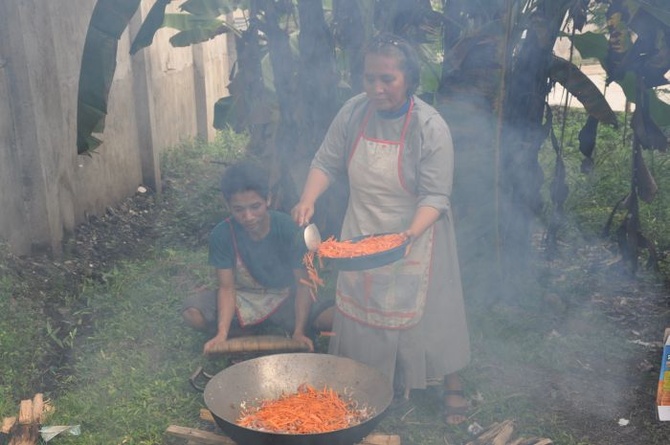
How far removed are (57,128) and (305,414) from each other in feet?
14.4

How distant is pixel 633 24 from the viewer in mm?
5445

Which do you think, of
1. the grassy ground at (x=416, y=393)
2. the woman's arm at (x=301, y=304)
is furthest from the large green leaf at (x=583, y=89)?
the woman's arm at (x=301, y=304)

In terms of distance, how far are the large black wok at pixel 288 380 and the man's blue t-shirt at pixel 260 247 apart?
34.4 inches

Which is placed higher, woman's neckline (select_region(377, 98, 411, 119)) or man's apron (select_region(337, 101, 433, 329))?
woman's neckline (select_region(377, 98, 411, 119))

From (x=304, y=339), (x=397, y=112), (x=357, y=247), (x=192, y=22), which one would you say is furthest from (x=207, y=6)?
(x=357, y=247)

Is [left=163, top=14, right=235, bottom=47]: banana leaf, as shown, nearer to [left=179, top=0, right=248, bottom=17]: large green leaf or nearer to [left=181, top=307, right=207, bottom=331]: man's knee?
[left=179, top=0, right=248, bottom=17]: large green leaf

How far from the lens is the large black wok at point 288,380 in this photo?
13.1 ft

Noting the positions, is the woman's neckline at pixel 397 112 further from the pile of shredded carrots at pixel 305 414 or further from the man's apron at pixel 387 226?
the pile of shredded carrots at pixel 305 414

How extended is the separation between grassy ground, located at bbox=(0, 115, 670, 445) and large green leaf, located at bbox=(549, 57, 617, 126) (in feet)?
4.76

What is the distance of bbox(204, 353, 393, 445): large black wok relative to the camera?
400 centimetres

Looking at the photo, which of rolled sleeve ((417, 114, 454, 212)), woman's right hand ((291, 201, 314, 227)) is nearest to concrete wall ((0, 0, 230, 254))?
woman's right hand ((291, 201, 314, 227))

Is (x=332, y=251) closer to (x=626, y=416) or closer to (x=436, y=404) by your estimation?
(x=436, y=404)

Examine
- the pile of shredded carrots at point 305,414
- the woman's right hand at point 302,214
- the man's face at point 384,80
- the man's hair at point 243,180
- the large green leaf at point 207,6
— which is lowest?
the pile of shredded carrots at point 305,414

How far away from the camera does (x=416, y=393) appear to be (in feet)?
16.4
